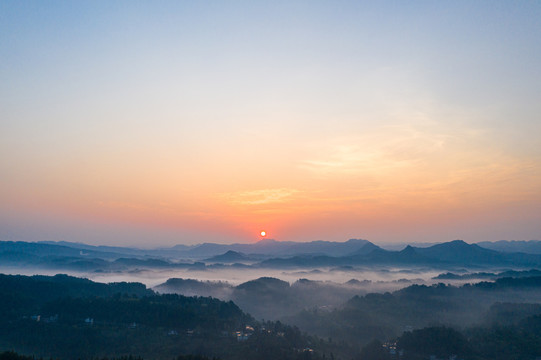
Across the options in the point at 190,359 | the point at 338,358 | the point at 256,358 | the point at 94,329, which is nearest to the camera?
the point at 190,359

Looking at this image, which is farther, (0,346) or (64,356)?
(0,346)

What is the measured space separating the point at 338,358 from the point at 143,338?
332ft

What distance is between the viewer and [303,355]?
161000 mm

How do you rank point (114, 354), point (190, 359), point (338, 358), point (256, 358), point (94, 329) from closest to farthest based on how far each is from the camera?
point (190, 359) → point (256, 358) → point (114, 354) → point (338, 358) → point (94, 329)

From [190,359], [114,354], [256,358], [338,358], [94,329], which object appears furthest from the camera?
[94,329]

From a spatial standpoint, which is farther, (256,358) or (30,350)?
(30,350)

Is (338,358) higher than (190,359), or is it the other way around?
(190,359)

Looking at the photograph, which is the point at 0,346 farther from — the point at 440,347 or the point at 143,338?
the point at 440,347

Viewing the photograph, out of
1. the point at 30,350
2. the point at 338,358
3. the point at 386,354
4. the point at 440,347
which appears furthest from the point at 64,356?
the point at 440,347

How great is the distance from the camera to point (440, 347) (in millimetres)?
185000

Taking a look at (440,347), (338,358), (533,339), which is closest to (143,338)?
(338,358)

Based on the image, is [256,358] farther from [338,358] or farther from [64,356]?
[64,356]

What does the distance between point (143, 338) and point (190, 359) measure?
210 feet

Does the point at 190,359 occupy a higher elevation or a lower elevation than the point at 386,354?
higher
